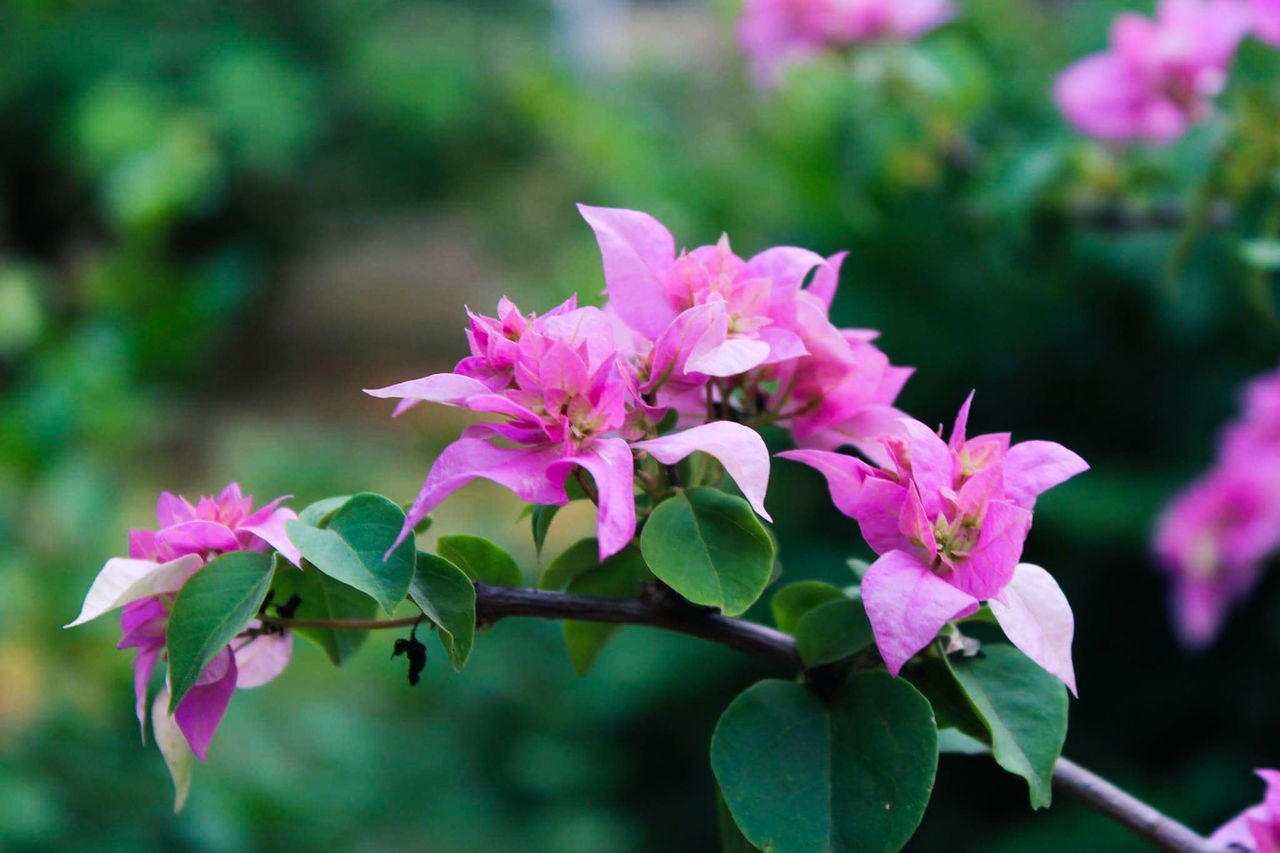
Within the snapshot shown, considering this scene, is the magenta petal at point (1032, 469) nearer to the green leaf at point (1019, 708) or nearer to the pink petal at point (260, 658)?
the green leaf at point (1019, 708)

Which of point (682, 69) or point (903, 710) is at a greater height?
point (903, 710)

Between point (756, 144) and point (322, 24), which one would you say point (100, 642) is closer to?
point (756, 144)

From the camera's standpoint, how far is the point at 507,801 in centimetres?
125

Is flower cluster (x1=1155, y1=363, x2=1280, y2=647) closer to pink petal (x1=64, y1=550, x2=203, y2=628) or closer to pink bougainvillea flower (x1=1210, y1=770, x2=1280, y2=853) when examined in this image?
pink bougainvillea flower (x1=1210, y1=770, x2=1280, y2=853)

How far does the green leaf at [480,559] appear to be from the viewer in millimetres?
257

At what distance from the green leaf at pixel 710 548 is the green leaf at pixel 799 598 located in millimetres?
42

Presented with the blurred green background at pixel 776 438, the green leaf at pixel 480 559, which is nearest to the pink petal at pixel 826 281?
the green leaf at pixel 480 559

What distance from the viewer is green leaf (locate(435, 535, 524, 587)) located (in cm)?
26

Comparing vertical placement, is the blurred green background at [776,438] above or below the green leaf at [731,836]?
below

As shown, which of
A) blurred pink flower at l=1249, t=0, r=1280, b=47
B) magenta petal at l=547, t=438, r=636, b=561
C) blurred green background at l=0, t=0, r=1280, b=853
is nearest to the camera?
magenta petal at l=547, t=438, r=636, b=561

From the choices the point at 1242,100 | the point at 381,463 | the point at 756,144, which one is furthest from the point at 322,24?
the point at 1242,100

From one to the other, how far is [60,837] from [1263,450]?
2.71 ft

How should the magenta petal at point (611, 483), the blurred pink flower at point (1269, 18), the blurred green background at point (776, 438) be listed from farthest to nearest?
the blurred green background at point (776, 438) → the blurred pink flower at point (1269, 18) → the magenta petal at point (611, 483)

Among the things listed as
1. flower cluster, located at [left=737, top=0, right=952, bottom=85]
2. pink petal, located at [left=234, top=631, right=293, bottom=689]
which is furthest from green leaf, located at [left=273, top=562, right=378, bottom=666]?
flower cluster, located at [left=737, top=0, right=952, bottom=85]
